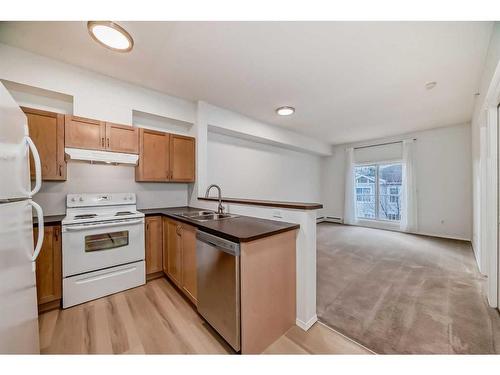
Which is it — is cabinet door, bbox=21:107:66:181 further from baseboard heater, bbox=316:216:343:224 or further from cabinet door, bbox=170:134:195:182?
baseboard heater, bbox=316:216:343:224

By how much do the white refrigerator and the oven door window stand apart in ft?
2.83

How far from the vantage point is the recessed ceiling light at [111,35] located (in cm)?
159

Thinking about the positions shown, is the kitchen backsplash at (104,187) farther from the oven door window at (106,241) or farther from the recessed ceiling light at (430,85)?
the recessed ceiling light at (430,85)

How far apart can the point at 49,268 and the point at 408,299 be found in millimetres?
3651

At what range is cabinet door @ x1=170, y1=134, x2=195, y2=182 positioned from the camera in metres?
2.94

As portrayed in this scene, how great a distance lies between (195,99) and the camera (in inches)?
123

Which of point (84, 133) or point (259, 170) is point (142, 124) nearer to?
point (84, 133)

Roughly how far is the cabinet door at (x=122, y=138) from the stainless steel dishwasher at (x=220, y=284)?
1.71 metres

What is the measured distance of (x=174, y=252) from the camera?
2271 millimetres

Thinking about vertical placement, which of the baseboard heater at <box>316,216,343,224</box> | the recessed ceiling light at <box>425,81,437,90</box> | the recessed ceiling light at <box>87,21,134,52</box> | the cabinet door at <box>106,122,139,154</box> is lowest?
the baseboard heater at <box>316,216,343,224</box>

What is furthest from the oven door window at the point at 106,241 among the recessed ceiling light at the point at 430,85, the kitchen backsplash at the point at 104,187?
the recessed ceiling light at the point at 430,85

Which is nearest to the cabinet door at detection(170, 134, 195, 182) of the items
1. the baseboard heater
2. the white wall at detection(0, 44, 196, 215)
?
the white wall at detection(0, 44, 196, 215)

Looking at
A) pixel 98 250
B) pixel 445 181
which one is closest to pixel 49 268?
pixel 98 250
